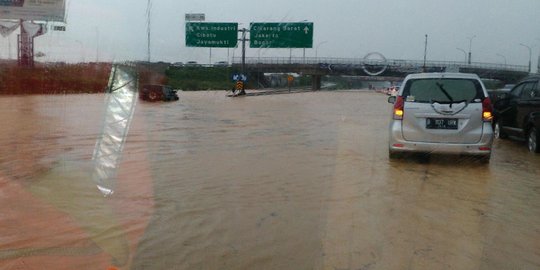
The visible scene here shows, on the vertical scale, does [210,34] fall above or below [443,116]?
above

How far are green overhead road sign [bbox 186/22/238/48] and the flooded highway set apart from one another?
3292 cm

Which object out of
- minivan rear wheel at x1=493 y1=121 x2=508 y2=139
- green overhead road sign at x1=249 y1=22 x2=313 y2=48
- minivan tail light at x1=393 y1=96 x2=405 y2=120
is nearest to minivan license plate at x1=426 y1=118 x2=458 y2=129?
minivan tail light at x1=393 y1=96 x2=405 y2=120

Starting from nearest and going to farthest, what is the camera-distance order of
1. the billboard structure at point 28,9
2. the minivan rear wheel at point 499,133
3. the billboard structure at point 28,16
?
the minivan rear wheel at point 499,133 < the billboard structure at point 28,16 < the billboard structure at point 28,9

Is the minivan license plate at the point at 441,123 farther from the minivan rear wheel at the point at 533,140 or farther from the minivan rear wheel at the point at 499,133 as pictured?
the minivan rear wheel at the point at 499,133

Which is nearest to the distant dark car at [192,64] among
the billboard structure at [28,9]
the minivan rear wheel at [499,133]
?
the billboard structure at [28,9]

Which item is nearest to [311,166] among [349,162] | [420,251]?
[349,162]

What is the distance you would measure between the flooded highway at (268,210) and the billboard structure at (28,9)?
27592mm

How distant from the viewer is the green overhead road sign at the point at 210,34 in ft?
142

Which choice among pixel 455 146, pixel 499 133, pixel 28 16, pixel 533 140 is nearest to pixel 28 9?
pixel 28 16

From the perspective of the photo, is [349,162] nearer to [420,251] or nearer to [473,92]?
[473,92]

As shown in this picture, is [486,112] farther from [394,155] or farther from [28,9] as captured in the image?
[28,9]

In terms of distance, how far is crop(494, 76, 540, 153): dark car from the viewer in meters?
10.6

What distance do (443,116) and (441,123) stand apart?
0.12 meters

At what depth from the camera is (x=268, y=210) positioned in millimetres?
6125
